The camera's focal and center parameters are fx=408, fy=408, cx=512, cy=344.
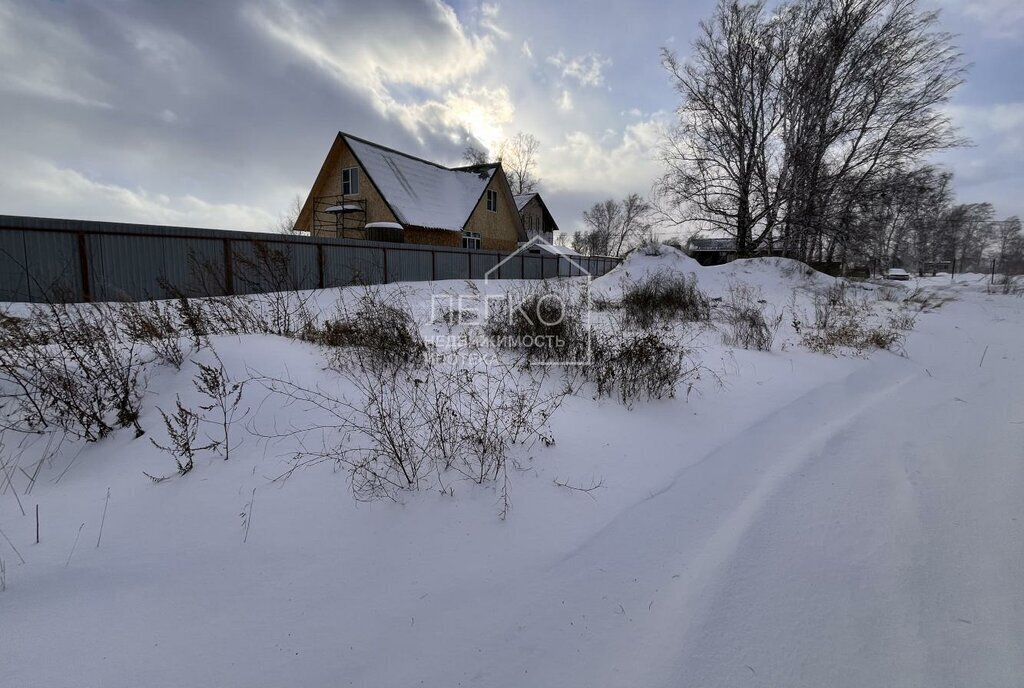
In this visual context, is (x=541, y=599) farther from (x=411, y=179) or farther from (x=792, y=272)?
(x=411, y=179)

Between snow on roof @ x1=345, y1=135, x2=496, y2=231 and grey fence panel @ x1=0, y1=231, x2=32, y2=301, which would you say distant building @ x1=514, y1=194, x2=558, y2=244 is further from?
grey fence panel @ x1=0, y1=231, x2=32, y2=301

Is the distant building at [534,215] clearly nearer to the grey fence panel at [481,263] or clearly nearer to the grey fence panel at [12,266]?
the grey fence panel at [481,263]

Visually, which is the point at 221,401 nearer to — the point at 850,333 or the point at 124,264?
the point at 850,333

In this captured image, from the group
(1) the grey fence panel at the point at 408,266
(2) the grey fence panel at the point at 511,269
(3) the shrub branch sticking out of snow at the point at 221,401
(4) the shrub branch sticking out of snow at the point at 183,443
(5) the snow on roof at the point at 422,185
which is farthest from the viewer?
(2) the grey fence panel at the point at 511,269

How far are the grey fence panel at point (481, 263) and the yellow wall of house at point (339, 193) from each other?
487cm

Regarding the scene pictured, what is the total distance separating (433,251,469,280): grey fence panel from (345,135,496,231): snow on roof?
13.9ft

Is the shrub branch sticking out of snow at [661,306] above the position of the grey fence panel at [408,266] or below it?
below

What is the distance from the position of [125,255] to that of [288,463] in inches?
415

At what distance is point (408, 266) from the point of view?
1616 centimetres

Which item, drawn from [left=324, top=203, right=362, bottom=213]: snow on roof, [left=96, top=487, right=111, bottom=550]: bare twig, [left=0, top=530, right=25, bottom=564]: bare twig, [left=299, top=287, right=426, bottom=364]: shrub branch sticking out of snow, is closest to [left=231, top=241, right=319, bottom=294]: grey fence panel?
[left=299, top=287, right=426, bottom=364]: shrub branch sticking out of snow

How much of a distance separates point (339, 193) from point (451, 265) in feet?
31.4

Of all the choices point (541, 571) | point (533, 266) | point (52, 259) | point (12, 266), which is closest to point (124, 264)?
point (52, 259)

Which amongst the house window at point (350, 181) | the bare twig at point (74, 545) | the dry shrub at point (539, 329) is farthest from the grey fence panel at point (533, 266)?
the bare twig at point (74, 545)

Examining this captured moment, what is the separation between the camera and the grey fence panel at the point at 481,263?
1932 cm
